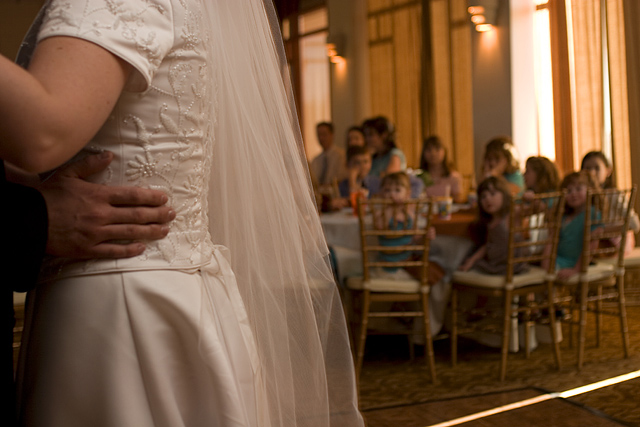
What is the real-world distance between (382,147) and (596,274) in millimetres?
2213

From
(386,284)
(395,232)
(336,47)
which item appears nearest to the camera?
(395,232)

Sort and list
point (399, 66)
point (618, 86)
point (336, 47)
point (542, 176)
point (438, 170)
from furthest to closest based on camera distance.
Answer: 1. point (336, 47)
2. point (399, 66)
3. point (618, 86)
4. point (438, 170)
5. point (542, 176)

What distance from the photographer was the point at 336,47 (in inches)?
375

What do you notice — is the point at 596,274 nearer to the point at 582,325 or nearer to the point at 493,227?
the point at 582,325

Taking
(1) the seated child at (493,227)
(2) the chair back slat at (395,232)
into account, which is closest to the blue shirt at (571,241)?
(1) the seated child at (493,227)

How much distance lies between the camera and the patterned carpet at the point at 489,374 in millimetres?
3311

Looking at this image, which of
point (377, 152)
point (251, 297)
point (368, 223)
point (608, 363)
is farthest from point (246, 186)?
point (377, 152)

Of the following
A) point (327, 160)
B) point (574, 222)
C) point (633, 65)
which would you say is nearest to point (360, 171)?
point (574, 222)

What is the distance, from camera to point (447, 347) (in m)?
4.42

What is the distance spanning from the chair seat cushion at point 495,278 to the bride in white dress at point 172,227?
8.55 ft

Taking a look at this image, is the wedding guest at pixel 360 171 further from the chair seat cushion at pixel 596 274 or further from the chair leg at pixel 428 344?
the chair seat cushion at pixel 596 274

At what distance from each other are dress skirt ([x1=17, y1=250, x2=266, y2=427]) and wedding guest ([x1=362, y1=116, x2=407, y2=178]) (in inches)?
177

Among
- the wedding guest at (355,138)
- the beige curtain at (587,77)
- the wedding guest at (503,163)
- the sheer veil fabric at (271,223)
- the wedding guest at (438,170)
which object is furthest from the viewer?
the wedding guest at (355,138)

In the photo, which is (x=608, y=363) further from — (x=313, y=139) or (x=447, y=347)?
(x=313, y=139)
